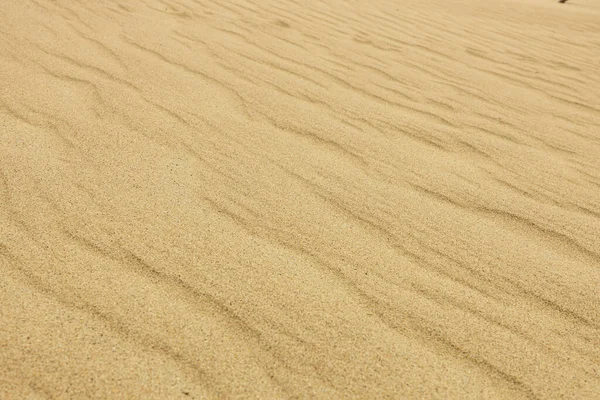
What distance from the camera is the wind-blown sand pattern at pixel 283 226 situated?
4.34ft

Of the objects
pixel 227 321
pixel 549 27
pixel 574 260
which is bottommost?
pixel 227 321

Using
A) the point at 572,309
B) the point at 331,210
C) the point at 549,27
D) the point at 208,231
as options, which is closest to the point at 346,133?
the point at 331,210

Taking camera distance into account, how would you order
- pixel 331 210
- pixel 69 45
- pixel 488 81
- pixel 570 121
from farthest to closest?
1. pixel 488 81
2. pixel 69 45
3. pixel 570 121
4. pixel 331 210

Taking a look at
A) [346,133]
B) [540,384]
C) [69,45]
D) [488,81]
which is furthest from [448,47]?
[540,384]

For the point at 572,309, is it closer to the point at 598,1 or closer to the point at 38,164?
the point at 38,164

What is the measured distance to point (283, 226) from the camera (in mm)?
1803

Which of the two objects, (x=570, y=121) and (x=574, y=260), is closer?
(x=574, y=260)

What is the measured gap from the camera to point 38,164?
1967 mm

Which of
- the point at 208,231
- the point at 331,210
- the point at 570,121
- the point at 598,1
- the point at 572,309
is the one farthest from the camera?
the point at 598,1

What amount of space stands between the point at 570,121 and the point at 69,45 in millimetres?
2681

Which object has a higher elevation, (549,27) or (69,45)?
(549,27)

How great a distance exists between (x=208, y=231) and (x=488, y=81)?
2.37 meters

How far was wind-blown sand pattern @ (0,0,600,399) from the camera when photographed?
52.1 inches

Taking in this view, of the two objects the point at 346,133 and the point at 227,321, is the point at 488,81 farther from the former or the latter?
the point at 227,321
